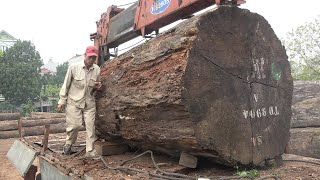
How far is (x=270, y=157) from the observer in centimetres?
322

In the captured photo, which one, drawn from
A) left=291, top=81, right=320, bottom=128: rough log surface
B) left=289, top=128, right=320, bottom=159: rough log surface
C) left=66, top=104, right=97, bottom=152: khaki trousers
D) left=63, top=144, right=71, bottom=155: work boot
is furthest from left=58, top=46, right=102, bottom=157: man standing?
left=291, top=81, right=320, bottom=128: rough log surface

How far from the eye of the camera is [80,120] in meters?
4.38

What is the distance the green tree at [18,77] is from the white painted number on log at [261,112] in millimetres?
30910

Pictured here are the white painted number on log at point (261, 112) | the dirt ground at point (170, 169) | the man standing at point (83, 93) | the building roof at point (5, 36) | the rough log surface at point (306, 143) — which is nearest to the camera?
the dirt ground at point (170, 169)

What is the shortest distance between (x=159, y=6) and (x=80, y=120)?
1872 mm

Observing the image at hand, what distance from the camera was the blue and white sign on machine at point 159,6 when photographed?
4421 mm

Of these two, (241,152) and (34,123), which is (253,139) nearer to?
(241,152)

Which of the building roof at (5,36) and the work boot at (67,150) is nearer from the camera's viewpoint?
the work boot at (67,150)

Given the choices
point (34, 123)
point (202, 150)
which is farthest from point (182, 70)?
point (34, 123)

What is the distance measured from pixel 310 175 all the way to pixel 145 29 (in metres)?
3.07

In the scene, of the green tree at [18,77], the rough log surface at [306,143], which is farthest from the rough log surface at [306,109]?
the green tree at [18,77]

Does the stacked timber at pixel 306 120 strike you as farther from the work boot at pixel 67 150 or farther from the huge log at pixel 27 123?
the huge log at pixel 27 123

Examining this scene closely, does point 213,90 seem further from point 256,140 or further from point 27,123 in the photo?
point 27,123

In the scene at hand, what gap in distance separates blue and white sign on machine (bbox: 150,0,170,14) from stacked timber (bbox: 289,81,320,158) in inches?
107
